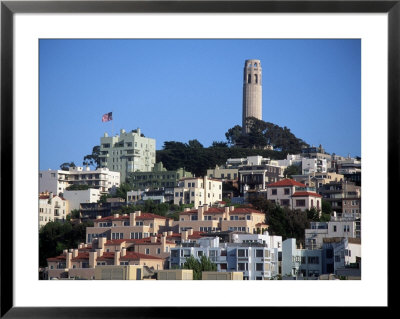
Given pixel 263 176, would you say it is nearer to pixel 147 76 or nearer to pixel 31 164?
pixel 147 76

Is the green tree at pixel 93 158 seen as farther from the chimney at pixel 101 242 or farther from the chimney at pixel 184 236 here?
the chimney at pixel 184 236

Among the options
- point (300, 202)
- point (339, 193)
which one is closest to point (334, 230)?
point (339, 193)

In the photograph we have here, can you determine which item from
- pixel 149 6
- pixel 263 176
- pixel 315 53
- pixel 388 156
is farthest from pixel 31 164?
pixel 263 176

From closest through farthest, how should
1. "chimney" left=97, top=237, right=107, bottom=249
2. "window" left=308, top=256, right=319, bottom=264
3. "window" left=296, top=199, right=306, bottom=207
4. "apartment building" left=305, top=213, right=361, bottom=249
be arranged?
"window" left=308, top=256, right=319, bottom=264 < "apartment building" left=305, top=213, right=361, bottom=249 < "chimney" left=97, top=237, right=107, bottom=249 < "window" left=296, top=199, right=306, bottom=207

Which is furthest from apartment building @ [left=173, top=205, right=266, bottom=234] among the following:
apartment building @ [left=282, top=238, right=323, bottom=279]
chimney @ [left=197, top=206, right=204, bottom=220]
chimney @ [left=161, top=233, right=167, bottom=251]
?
apartment building @ [left=282, top=238, right=323, bottom=279]

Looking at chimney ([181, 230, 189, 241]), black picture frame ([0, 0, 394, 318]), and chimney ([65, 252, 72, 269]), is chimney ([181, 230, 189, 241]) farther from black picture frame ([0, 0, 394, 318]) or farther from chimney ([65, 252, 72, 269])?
black picture frame ([0, 0, 394, 318])
